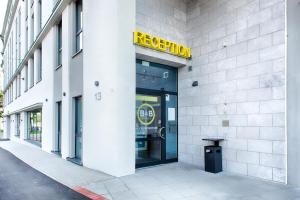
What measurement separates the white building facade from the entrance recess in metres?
0.03

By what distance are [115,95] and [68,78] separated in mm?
3554

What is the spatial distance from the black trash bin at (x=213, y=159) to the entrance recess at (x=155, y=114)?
1.47m

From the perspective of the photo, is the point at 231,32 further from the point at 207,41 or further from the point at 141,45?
the point at 141,45

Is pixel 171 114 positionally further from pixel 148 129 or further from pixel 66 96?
pixel 66 96

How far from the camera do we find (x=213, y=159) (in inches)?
243

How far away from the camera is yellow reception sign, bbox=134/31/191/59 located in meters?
6.28

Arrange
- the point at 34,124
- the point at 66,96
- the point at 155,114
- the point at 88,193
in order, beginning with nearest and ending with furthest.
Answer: the point at 88,193 → the point at 155,114 → the point at 66,96 → the point at 34,124

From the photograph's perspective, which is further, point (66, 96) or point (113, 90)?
point (66, 96)

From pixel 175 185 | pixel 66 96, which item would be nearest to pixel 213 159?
pixel 175 185

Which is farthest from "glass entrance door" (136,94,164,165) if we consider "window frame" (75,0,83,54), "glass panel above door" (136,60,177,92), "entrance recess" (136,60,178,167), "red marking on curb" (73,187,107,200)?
"window frame" (75,0,83,54)

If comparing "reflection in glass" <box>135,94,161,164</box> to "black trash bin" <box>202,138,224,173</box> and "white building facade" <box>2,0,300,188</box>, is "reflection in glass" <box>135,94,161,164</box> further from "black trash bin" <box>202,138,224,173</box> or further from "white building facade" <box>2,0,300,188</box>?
"black trash bin" <box>202,138,224,173</box>

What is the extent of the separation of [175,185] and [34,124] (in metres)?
13.8

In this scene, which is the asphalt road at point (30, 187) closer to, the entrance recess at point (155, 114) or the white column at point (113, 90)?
the white column at point (113, 90)

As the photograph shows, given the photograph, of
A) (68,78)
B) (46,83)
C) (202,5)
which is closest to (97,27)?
(68,78)
